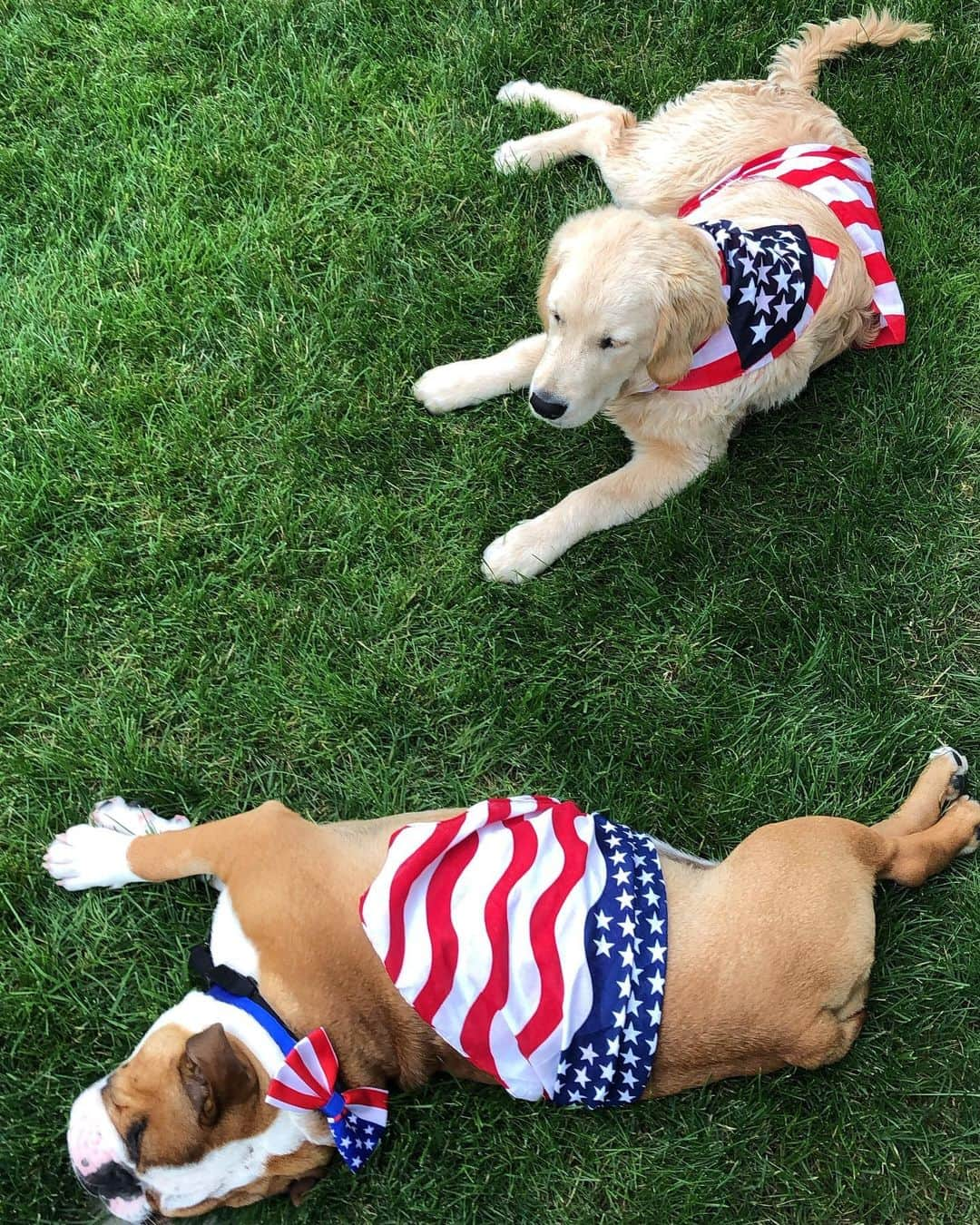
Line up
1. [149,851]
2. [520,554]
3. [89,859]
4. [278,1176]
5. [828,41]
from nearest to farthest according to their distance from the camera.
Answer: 1. [278,1176]
2. [149,851]
3. [89,859]
4. [520,554]
5. [828,41]

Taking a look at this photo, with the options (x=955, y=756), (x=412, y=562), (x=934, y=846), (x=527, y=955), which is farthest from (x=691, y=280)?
(x=527, y=955)

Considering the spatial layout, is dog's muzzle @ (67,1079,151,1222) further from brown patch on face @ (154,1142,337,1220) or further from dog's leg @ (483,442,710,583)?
dog's leg @ (483,442,710,583)

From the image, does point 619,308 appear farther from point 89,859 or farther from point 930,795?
point 89,859

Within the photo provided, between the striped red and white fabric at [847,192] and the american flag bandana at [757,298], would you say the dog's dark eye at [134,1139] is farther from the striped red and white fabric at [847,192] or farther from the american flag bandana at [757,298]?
the striped red and white fabric at [847,192]

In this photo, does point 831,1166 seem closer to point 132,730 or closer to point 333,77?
point 132,730

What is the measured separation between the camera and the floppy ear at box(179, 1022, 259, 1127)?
6.69 feet

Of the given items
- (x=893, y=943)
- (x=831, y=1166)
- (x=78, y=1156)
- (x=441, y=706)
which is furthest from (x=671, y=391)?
(x=78, y=1156)

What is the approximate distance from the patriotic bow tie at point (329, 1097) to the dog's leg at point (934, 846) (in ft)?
5.34

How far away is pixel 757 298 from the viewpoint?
2996 millimetres

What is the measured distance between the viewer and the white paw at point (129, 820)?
2.78 meters

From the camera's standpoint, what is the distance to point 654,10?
4160mm

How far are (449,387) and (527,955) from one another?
204 cm

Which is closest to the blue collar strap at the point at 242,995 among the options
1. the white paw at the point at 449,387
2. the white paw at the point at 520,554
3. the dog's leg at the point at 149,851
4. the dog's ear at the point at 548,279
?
the dog's leg at the point at 149,851

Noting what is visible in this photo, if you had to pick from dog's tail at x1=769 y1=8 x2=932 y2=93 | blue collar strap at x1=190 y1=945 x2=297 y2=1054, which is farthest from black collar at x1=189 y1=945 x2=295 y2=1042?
dog's tail at x1=769 y1=8 x2=932 y2=93
